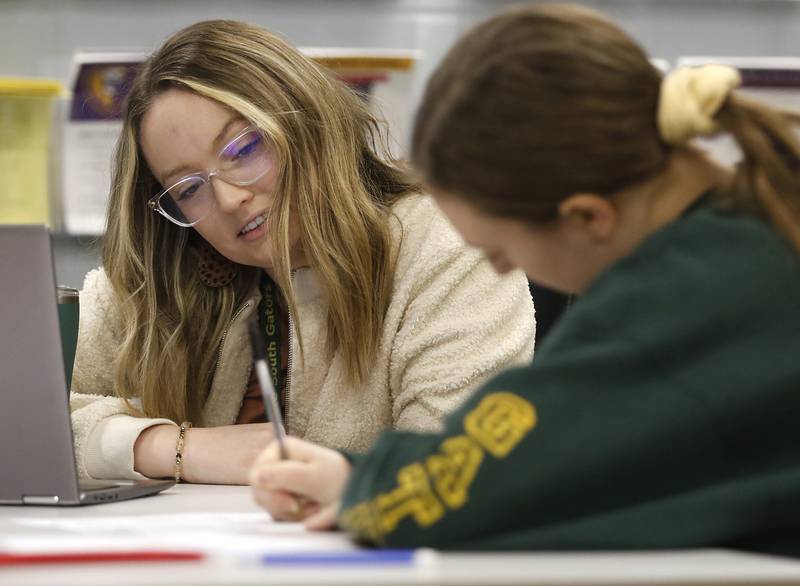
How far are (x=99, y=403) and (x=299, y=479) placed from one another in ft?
2.48

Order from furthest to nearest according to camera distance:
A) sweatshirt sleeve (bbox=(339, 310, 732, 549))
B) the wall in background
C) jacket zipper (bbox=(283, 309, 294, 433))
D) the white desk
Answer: the wall in background → jacket zipper (bbox=(283, 309, 294, 433)) → sweatshirt sleeve (bbox=(339, 310, 732, 549)) → the white desk

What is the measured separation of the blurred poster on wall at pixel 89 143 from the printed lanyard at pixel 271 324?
0.94 metres

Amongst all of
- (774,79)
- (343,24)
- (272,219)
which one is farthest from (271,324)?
(774,79)

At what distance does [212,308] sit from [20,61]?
116 cm

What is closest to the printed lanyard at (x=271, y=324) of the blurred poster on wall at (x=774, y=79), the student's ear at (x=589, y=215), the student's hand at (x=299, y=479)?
the student's hand at (x=299, y=479)

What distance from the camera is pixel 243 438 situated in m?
1.49

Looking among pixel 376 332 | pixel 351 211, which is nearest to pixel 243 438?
pixel 376 332

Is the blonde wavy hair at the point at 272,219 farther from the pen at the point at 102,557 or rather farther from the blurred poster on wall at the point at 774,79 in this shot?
the blurred poster on wall at the point at 774,79

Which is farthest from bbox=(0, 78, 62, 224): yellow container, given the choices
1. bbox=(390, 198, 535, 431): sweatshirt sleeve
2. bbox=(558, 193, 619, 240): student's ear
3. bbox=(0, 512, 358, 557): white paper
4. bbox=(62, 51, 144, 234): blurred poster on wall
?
bbox=(558, 193, 619, 240): student's ear

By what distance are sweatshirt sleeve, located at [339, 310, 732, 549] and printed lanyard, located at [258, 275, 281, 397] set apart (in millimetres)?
858

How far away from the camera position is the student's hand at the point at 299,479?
0.97m

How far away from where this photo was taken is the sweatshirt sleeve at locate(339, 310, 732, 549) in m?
0.80

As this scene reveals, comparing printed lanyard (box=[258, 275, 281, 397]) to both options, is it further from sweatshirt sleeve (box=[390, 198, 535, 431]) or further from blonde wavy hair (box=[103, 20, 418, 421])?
sweatshirt sleeve (box=[390, 198, 535, 431])

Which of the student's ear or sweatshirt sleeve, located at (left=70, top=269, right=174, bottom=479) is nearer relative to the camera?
the student's ear
